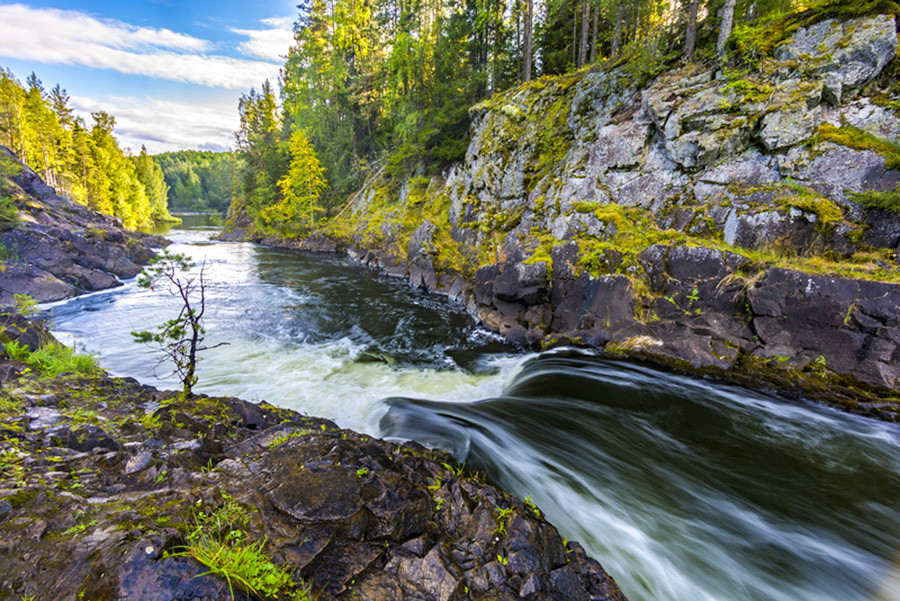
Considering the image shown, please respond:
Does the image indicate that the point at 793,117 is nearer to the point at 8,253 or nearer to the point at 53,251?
the point at 8,253

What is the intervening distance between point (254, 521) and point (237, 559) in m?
0.45

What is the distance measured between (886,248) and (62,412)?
1629 centimetres

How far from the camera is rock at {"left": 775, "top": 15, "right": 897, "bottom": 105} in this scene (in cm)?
953

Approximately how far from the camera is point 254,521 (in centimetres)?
278

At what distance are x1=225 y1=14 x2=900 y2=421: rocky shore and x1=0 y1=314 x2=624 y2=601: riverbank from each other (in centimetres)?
766

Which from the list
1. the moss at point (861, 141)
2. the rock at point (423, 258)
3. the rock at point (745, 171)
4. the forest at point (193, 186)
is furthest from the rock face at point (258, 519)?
the forest at point (193, 186)

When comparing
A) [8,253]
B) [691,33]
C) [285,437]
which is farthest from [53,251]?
[691,33]

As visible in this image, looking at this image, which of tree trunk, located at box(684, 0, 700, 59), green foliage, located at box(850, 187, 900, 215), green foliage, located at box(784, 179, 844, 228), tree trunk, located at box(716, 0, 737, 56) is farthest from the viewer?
tree trunk, located at box(684, 0, 700, 59)

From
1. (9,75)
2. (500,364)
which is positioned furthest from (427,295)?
(9,75)

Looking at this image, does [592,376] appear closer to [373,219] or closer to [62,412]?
[62,412]

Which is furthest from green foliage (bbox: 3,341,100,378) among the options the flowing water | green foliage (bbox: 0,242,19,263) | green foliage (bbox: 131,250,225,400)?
green foliage (bbox: 0,242,19,263)

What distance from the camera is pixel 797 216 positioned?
8.87 m

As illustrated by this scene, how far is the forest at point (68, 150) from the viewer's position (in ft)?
107

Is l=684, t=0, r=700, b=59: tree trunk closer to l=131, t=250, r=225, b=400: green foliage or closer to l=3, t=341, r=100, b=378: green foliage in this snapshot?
l=131, t=250, r=225, b=400: green foliage
